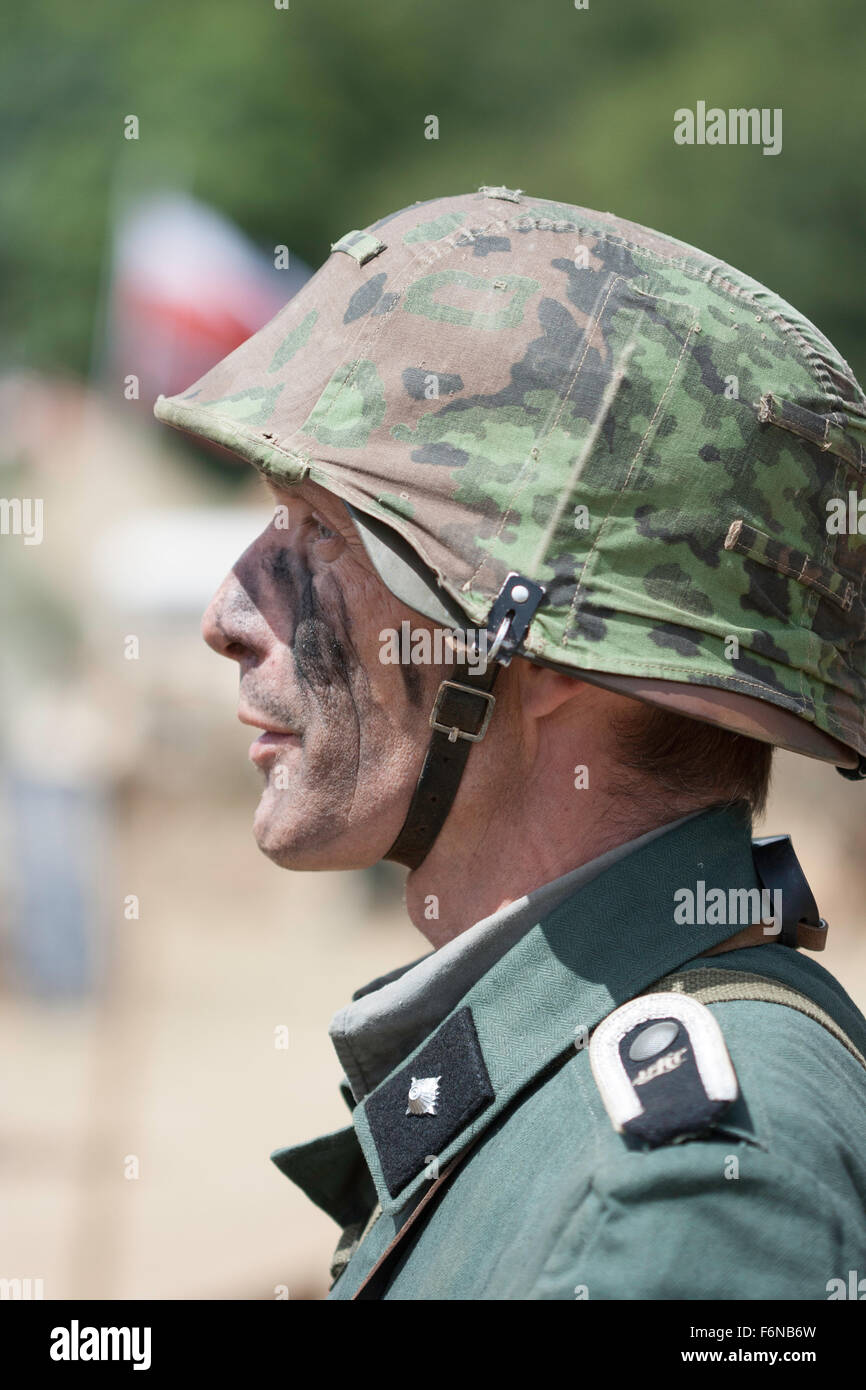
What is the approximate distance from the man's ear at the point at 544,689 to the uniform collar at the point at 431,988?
9.0 inches

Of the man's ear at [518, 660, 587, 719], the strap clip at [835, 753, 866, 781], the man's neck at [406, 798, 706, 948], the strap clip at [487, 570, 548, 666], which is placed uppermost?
the strap clip at [487, 570, 548, 666]

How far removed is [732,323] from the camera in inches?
87.7

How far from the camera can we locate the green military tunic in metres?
1.66

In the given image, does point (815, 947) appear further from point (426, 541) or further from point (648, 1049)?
point (426, 541)

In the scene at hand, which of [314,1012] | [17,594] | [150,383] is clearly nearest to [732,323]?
[150,383]

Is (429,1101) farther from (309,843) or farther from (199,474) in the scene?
(199,474)

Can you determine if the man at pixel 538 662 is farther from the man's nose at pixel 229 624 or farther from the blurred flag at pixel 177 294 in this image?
the blurred flag at pixel 177 294

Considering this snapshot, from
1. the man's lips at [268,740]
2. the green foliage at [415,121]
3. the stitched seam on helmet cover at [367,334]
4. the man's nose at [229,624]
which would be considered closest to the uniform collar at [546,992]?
the man's lips at [268,740]

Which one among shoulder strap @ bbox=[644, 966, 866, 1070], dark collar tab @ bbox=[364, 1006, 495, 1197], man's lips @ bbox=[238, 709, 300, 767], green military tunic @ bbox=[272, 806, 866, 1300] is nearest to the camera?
green military tunic @ bbox=[272, 806, 866, 1300]

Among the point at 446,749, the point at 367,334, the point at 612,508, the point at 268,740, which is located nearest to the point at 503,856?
the point at 446,749

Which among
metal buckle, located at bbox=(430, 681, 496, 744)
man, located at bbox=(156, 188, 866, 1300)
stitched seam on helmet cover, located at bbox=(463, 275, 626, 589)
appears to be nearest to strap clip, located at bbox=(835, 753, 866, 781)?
man, located at bbox=(156, 188, 866, 1300)

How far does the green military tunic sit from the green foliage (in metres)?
19.5

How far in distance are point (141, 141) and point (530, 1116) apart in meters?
26.6

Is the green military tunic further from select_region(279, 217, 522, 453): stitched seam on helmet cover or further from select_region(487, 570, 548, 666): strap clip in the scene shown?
select_region(279, 217, 522, 453): stitched seam on helmet cover
